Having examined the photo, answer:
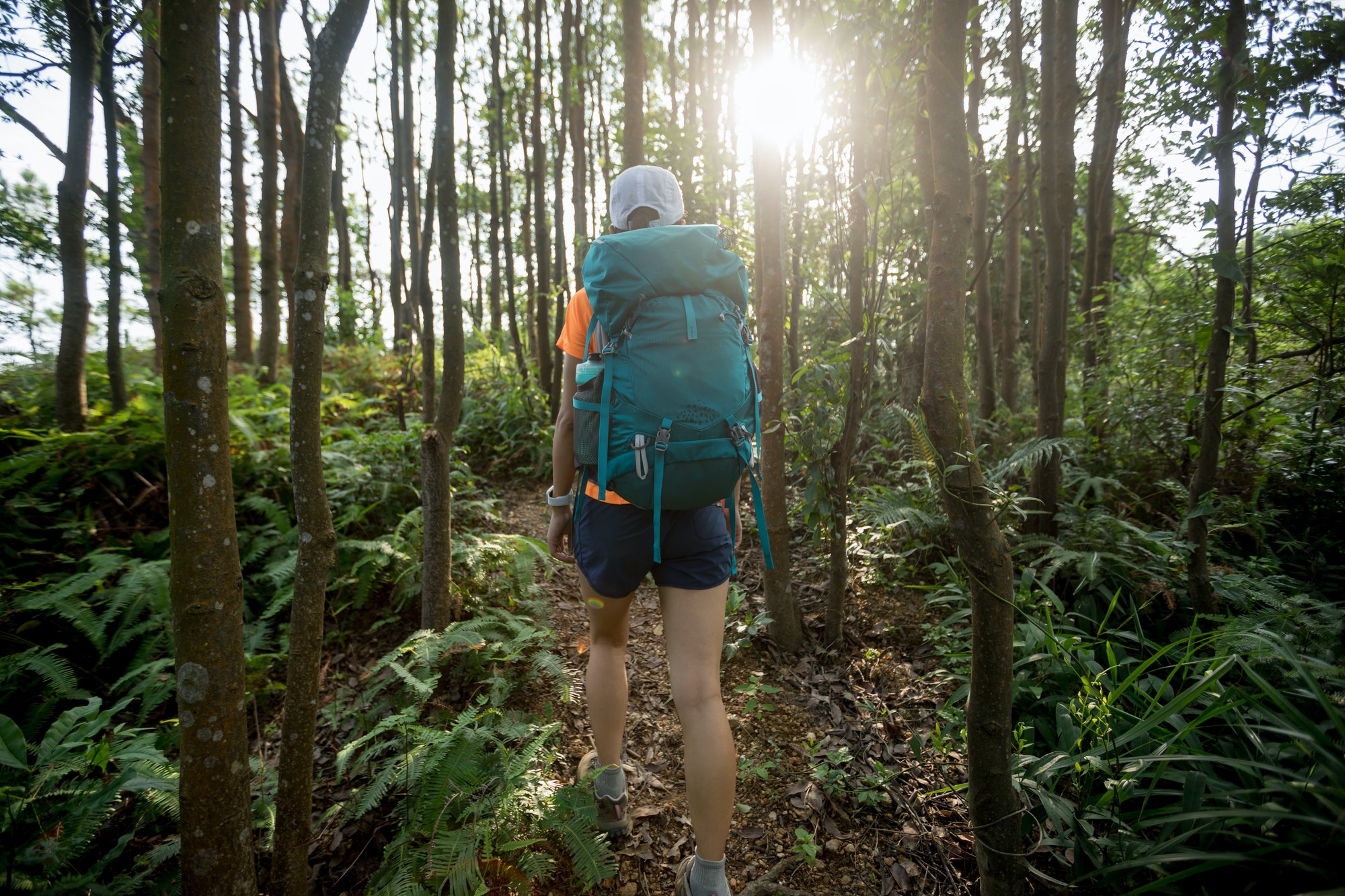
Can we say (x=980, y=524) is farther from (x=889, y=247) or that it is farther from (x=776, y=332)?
(x=889, y=247)

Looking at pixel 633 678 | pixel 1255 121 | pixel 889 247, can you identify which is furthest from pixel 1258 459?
pixel 633 678

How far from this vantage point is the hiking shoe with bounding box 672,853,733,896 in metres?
2.01

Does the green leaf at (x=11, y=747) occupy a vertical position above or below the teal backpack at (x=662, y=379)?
below

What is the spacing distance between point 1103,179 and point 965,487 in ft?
21.2

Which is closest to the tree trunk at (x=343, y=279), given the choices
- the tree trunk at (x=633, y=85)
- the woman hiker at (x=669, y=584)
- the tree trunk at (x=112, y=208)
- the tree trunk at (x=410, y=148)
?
the tree trunk at (x=410, y=148)

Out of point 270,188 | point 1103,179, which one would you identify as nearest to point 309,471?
point 1103,179

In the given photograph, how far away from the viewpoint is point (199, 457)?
1.43 metres

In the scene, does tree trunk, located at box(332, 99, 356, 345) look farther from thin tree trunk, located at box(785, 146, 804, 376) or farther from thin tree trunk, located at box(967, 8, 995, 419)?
thin tree trunk, located at box(967, 8, 995, 419)

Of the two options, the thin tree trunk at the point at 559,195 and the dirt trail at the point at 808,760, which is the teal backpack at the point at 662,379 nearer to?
the dirt trail at the point at 808,760

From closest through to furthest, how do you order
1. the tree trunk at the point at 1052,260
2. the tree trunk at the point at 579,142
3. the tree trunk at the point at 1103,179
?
the tree trunk at the point at 1052,260 < the tree trunk at the point at 1103,179 < the tree trunk at the point at 579,142

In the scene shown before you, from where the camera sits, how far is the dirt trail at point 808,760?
2.36 metres

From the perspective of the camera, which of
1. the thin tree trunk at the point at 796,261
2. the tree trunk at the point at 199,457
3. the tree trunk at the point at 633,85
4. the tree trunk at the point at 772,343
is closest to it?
the tree trunk at the point at 199,457

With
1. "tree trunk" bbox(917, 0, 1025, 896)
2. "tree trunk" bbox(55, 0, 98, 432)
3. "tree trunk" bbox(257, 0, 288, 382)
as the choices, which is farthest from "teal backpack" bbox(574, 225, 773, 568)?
"tree trunk" bbox(257, 0, 288, 382)

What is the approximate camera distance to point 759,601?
446 centimetres
